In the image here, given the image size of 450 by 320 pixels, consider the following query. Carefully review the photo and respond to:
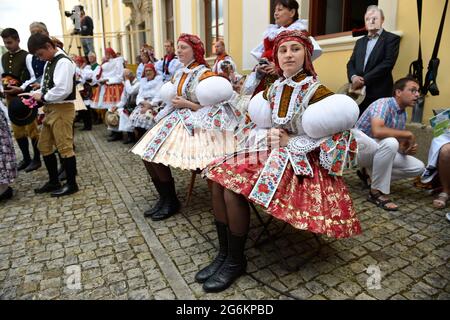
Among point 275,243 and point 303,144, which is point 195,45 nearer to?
point 303,144

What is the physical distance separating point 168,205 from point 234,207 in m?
1.39

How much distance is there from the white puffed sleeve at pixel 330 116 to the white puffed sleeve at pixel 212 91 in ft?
3.62

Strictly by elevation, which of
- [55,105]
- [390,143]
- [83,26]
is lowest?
[390,143]

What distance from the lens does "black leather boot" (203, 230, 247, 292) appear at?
2.17 metres

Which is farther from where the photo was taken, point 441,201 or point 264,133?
point 441,201

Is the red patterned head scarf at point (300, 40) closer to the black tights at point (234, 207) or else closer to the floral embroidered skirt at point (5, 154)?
the black tights at point (234, 207)

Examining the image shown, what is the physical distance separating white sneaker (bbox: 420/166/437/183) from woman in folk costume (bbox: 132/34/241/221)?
2201mm

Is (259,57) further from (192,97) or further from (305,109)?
(305,109)

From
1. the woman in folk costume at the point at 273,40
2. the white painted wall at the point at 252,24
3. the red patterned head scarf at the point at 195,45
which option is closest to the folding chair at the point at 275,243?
the woman in folk costume at the point at 273,40

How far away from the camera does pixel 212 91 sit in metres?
3.01

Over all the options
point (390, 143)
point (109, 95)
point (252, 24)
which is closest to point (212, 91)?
point (390, 143)

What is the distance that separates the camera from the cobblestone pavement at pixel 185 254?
7.20 ft

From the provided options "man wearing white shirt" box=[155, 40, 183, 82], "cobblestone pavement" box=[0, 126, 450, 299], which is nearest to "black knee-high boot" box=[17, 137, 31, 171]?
"cobblestone pavement" box=[0, 126, 450, 299]
